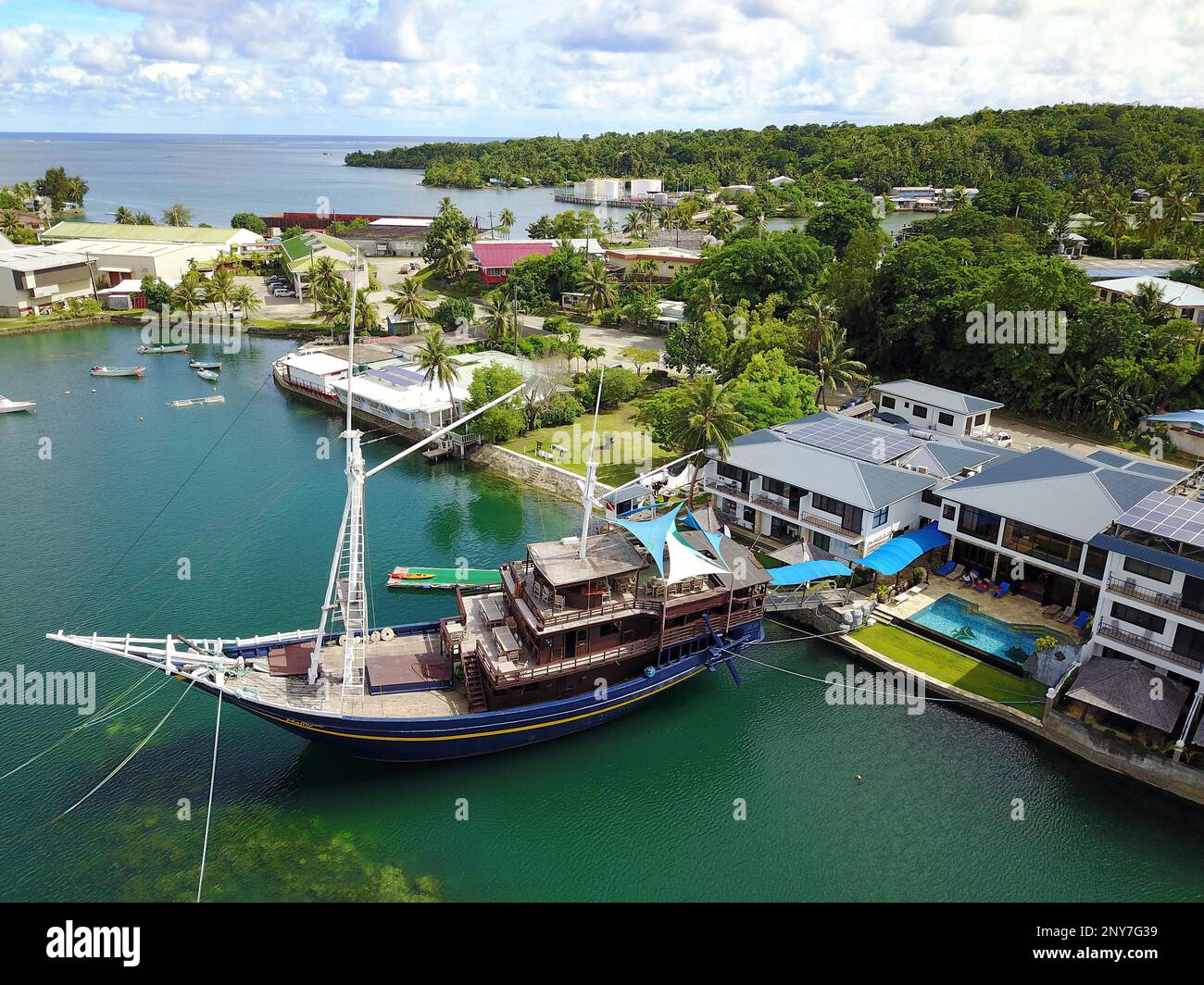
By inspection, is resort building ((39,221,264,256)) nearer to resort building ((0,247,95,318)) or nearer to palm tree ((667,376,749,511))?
resort building ((0,247,95,318))

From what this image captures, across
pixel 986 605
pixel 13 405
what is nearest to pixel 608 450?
pixel 986 605

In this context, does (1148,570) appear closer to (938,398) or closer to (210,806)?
(938,398)

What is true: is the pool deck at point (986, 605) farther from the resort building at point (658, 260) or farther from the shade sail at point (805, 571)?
the resort building at point (658, 260)

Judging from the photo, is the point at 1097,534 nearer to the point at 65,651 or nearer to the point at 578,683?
the point at 578,683

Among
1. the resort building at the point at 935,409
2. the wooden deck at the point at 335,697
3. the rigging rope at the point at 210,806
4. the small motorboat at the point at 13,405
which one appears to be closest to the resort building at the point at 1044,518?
the resort building at the point at 935,409

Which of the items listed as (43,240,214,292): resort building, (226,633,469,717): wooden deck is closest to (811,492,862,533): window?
(226,633,469,717): wooden deck
